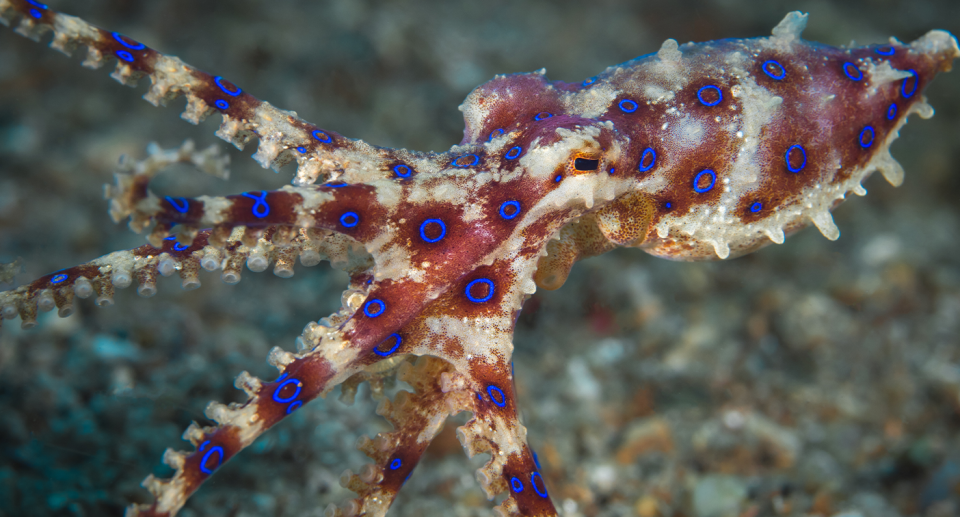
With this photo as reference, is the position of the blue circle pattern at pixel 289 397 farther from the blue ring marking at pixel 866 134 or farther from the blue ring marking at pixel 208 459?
the blue ring marking at pixel 866 134

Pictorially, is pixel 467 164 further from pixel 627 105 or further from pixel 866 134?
pixel 866 134

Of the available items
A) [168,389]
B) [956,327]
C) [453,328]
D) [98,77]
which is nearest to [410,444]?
[453,328]

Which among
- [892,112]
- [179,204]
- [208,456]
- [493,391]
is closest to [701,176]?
[892,112]

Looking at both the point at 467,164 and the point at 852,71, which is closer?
the point at 467,164

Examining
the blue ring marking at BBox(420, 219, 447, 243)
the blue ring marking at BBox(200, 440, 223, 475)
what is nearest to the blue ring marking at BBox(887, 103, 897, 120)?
the blue ring marking at BBox(420, 219, 447, 243)

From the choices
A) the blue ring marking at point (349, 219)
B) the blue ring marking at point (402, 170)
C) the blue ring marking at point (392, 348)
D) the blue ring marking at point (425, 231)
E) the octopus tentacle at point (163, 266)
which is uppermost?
the blue ring marking at point (402, 170)

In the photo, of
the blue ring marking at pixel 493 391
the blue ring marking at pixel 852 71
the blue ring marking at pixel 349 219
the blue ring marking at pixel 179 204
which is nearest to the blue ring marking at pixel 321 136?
the blue ring marking at pixel 349 219
